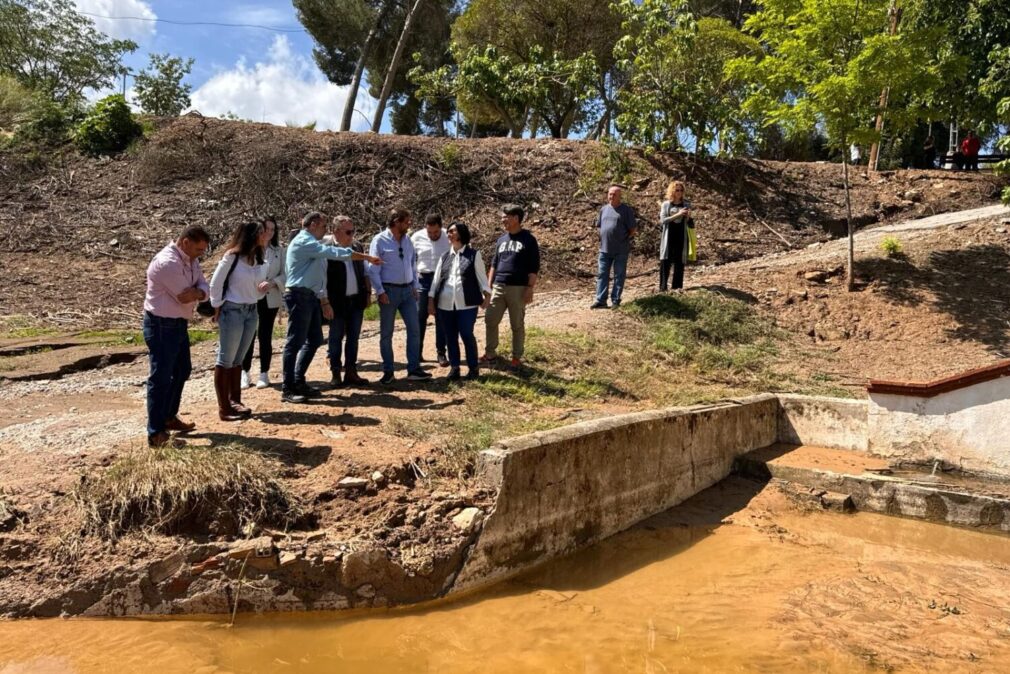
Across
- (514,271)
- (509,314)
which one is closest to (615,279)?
(509,314)

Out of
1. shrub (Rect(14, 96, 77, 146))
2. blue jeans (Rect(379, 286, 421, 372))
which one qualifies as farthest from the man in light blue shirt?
shrub (Rect(14, 96, 77, 146))

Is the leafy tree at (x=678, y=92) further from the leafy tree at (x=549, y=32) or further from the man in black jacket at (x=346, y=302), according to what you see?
the man in black jacket at (x=346, y=302)

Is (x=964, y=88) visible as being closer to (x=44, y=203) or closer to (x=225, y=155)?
(x=225, y=155)

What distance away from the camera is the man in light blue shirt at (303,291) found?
6.52 m

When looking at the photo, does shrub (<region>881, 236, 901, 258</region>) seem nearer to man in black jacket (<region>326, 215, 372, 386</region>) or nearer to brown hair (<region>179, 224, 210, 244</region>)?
man in black jacket (<region>326, 215, 372, 386</region>)

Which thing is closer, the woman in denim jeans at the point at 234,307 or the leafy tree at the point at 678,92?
the woman in denim jeans at the point at 234,307

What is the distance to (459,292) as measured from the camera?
753 centimetres

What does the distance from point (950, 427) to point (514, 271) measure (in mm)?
4543

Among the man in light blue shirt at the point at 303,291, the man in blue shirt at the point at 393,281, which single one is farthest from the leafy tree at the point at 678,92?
the man in light blue shirt at the point at 303,291

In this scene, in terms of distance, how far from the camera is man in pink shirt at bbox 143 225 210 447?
16.7 ft

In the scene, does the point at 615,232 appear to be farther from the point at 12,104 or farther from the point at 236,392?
the point at 12,104

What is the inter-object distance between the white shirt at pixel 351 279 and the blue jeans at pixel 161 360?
6.53 feet

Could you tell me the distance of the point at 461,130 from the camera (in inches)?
1384

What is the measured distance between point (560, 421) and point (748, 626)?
2.46 metres
